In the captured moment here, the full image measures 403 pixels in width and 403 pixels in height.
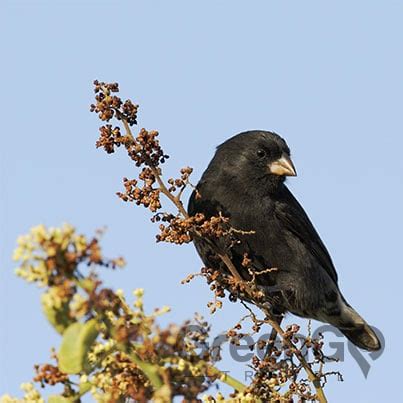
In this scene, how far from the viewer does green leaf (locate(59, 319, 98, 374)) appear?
1.47 metres

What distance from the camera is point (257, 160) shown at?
20.6ft

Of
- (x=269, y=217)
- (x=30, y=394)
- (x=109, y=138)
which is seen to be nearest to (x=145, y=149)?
(x=109, y=138)

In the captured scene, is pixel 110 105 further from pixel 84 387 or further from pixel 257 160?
pixel 257 160

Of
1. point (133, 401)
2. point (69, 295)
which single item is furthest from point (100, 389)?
point (69, 295)

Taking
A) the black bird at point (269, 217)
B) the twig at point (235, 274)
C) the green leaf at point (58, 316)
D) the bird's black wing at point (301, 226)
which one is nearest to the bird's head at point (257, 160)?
the black bird at point (269, 217)

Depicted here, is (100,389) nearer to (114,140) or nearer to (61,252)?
(61,252)

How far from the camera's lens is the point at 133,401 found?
1.72m

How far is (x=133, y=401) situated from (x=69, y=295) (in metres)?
0.40

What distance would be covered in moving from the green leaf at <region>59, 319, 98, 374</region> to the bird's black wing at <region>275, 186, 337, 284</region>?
4.73 meters

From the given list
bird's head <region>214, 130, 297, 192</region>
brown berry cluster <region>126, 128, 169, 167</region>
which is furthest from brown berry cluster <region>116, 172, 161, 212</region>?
bird's head <region>214, 130, 297, 192</region>

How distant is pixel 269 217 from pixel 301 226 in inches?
15.8

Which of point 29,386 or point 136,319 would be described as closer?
point 136,319

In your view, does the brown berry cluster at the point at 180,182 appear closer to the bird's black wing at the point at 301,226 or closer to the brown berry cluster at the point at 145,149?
the brown berry cluster at the point at 145,149

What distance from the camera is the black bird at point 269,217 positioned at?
5910 millimetres
